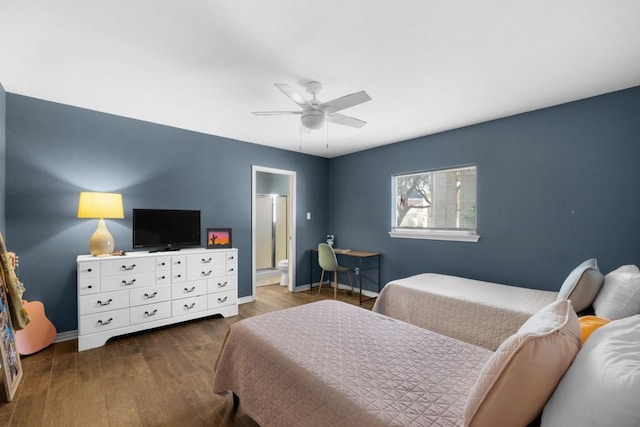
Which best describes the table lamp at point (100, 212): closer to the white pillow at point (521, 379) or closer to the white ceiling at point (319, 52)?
the white ceiling at point (319, 52)

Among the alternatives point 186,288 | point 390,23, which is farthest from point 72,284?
point 390,23

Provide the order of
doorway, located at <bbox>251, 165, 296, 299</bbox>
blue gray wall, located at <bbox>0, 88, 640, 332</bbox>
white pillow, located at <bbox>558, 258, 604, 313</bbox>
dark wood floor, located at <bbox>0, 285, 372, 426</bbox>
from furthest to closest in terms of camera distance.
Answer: doorway, located at <bbox>251, 165, 296, 299</bbox> → blue gray wall, located at <bbox>0, 88, 640, 332</bbox> → white pillow, located at <bbox>558, 258, 604, 313</bbox> → dark wood floor, located at <bbox>0, 285, 372, 426</bbox>

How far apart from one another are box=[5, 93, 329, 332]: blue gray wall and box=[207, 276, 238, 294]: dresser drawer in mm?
792

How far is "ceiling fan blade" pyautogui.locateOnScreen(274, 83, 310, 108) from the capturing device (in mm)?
2187

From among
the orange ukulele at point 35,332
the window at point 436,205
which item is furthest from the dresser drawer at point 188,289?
the window at point 436,205

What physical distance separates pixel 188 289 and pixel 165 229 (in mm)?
798

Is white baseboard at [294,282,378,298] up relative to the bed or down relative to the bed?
down

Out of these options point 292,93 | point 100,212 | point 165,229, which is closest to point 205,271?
point 165,229

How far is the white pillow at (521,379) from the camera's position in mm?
907

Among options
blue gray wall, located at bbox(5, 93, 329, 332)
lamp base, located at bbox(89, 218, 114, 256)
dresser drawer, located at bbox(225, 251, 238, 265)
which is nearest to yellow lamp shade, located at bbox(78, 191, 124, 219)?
lamp base, located at bbox(89, 218, 114, 256)

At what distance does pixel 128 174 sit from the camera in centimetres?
345

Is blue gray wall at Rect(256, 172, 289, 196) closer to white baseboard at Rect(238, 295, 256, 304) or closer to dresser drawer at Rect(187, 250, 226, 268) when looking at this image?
white baseboard at Rect(238, 295, 256, 304)

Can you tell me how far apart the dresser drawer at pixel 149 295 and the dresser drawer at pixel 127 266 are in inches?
8.1

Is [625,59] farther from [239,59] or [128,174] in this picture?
[128,174]
